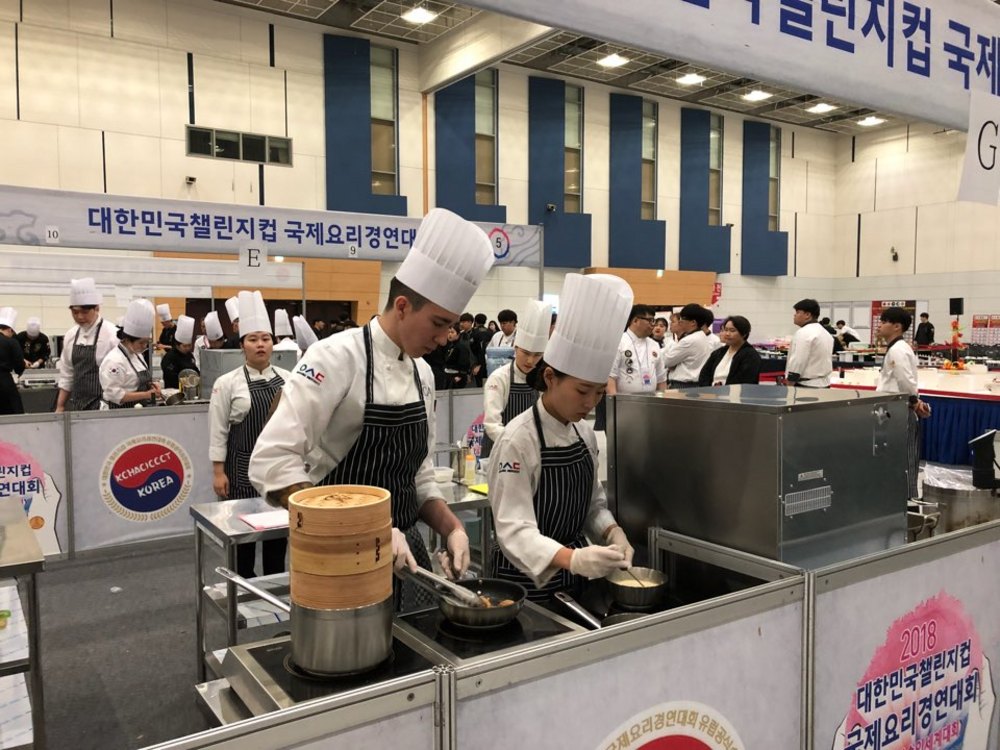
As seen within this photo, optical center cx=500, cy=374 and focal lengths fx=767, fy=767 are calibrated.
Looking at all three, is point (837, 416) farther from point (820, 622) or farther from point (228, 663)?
point (228, 663)

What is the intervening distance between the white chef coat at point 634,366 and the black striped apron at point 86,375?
3611 millimetres

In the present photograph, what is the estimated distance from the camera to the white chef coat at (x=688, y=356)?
7.16m

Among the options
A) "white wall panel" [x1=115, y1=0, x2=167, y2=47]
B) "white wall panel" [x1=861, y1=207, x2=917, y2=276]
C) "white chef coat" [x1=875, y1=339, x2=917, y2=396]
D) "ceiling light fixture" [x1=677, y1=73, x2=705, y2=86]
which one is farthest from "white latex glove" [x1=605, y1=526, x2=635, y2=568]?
"white wall panel" [x1=861, y1=207, x2=917, y2=276]

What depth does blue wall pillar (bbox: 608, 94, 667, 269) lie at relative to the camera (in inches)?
568

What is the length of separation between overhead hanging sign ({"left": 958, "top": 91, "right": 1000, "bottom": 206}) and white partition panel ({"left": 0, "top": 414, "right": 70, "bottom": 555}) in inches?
184

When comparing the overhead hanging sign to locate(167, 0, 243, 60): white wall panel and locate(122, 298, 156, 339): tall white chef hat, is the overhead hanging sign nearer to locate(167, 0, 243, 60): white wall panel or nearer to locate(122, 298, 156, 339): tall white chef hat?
locate(122, 298, 156, 339): tall white chef hat

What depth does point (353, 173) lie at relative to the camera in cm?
1190

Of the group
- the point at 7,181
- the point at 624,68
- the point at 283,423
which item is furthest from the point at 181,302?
the point at 283,423

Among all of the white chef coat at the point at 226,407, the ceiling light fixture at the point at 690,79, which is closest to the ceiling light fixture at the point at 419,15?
the ceiling light fixture at the point at 690,79

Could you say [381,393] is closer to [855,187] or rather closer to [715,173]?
[715,173]

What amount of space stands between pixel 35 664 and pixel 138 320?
3.62 metres

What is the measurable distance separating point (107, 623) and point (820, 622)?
339 centimetres

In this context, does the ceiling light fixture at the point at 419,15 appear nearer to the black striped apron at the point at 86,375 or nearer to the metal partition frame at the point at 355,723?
the black striped apron at the point at 86,375

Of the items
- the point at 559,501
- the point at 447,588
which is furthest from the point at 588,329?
the point at 447,588
